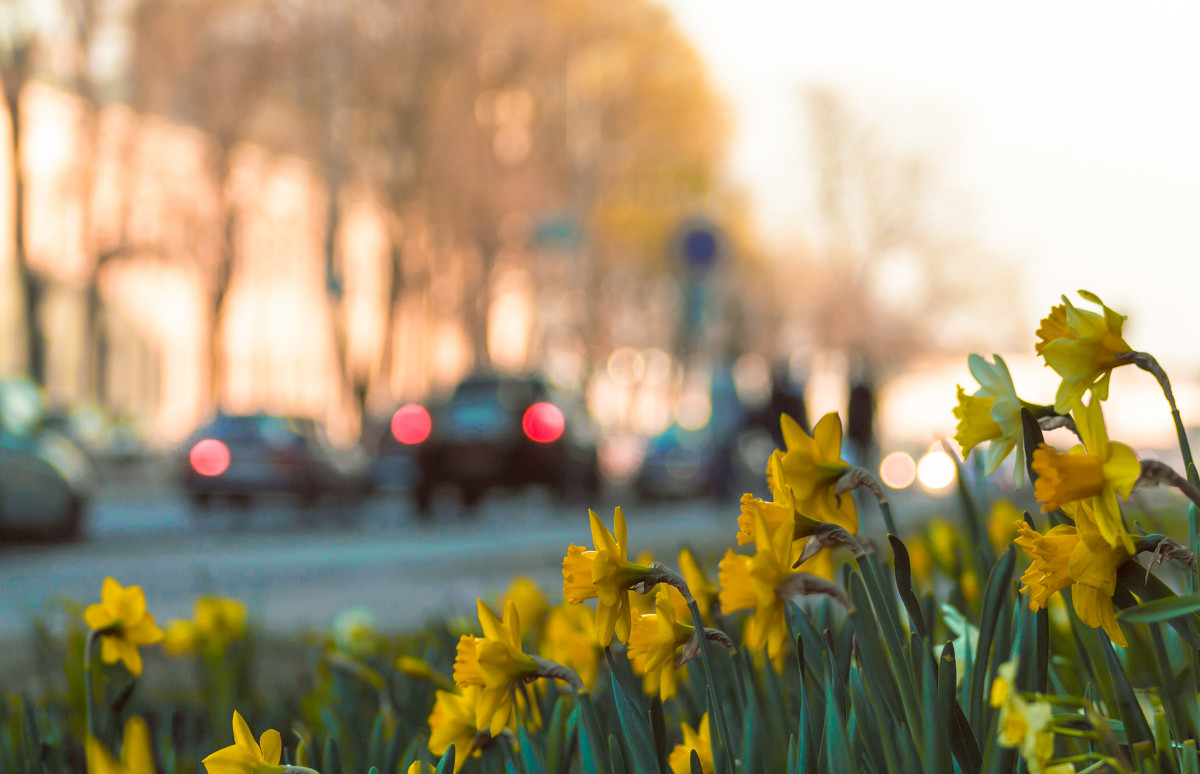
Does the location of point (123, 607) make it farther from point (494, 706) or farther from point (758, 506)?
point (758, 506)

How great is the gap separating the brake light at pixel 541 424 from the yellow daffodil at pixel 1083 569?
15.5 m

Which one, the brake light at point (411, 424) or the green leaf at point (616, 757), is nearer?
the green leaf at point (616, 757)

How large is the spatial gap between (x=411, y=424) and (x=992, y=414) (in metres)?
16.0

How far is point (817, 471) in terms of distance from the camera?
128 cm

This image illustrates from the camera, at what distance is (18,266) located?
77.1 ft

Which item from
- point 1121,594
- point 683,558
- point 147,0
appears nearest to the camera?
point 1121,594

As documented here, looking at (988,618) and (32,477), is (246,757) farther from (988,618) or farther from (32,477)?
(32,477)

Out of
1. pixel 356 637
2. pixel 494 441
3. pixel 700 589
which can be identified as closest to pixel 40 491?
pixel 494 441

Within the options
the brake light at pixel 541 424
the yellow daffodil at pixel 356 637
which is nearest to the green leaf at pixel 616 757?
the yellow daffodil at pixel 356 637

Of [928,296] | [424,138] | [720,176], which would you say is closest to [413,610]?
[424,138]

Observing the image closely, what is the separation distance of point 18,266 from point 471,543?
15.3m

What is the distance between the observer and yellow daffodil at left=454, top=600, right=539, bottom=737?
4.58ft

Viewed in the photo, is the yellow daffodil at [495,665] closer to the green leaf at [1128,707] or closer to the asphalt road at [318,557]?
the green leaf at [1128,707]

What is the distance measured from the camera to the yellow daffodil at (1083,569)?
44.9 inches
